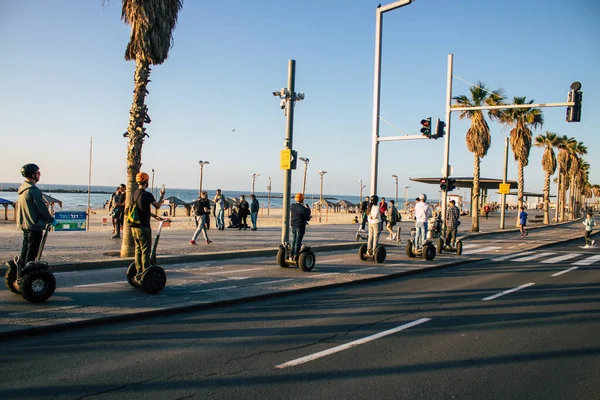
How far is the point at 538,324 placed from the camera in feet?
24.0

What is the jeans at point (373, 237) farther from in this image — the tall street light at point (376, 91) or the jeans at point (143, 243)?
the jeans at point (143, 243)

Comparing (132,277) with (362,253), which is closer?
(132,277)

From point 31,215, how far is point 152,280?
212cm

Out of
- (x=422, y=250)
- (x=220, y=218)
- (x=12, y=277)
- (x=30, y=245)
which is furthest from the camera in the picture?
(x=220, y=218)

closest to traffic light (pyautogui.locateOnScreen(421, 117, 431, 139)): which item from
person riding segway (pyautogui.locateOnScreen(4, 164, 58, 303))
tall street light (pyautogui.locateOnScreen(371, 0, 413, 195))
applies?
tall street light (pyautogui.locateOnScreen(371, 0, 413, 195))

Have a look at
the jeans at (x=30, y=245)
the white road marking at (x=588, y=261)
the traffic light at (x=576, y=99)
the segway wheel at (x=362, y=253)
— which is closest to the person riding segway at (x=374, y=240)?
the segway wheel at (x=362, y=253)

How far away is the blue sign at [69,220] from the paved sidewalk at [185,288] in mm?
8055

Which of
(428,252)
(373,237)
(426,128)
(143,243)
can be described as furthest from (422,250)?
(143,243)

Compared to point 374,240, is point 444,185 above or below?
above

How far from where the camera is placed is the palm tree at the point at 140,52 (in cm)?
1224

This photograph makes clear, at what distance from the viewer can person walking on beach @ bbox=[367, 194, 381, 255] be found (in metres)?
13.0

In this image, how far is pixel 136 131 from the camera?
41.0 feet

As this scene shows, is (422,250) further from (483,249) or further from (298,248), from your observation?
(483,249)

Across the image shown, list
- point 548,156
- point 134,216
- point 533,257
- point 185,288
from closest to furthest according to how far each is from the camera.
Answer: point 134,216
point 185,288
point 533,257
point 548,156
